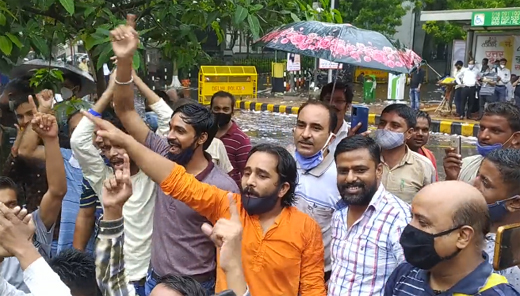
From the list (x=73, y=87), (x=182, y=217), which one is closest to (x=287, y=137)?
(x=73, y=87)

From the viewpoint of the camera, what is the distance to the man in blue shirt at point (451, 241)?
2.01 meters

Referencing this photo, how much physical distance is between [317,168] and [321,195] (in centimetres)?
17

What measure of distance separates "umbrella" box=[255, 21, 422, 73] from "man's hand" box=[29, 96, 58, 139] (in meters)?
1.74

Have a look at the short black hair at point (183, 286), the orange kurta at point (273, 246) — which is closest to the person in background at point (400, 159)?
the orange kurta at point (273, 246)

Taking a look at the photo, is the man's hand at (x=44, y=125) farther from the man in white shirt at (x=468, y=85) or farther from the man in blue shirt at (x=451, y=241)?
the man in white shirt at (x=468, y=85)

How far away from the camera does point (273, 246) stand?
260 centimetres

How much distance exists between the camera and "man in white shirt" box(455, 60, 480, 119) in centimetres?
1511

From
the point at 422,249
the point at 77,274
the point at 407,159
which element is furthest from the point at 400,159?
the point at 77,274

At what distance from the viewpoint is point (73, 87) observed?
5.27 meters

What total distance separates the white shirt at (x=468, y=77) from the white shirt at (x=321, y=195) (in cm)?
1313

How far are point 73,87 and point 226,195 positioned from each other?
10.2 feet

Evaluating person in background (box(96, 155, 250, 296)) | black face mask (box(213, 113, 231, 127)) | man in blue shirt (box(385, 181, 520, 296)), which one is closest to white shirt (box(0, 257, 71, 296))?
person in background (box(96, 155, 250, 296))

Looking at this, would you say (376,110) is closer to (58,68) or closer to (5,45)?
(58,68)

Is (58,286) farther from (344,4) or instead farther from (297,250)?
(344,4)
